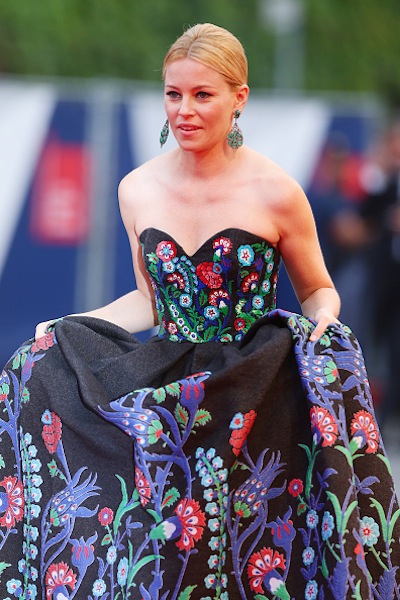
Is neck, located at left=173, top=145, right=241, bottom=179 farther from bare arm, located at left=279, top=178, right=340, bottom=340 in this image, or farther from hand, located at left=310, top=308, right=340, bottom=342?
hand, located at left=310, top=308, right=340, bottom=342

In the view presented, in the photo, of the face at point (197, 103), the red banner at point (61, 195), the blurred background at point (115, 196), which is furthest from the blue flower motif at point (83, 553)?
the red banner at point (61, 195)

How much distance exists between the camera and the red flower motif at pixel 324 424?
10.4 ft

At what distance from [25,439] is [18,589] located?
42 centimetres

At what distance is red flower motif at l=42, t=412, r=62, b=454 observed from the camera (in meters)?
3.31

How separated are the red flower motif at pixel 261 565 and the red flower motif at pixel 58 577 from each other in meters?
0.48

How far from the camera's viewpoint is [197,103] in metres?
3.36

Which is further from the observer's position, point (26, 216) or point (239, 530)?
point (26, 216)

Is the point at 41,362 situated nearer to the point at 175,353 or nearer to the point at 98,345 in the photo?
the point at 98,345

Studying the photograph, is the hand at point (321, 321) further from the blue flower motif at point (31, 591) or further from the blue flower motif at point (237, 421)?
the blue flower motif at point (31, 591)

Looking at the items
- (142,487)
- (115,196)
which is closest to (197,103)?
(142,487)

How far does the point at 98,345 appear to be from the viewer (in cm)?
347

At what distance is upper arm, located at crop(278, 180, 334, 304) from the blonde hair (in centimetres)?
35

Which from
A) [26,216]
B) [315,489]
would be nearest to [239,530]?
[315,489]

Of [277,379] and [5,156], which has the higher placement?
[5,156]
